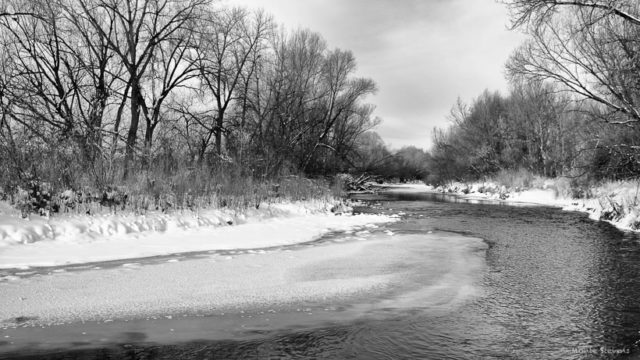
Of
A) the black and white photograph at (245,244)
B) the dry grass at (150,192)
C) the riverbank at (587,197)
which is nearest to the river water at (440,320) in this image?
the black and white photograph at (245,244)

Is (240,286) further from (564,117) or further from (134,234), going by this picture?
(564,117)

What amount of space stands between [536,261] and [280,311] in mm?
5680

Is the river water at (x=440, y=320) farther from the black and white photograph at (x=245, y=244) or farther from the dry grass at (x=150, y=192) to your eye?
the dry grass at (x=150, y=192)

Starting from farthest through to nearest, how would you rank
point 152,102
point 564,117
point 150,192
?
point 564,117
point 152,102
point 150,192

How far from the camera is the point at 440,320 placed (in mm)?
4996

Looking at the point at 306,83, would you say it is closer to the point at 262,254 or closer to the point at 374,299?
the point at 262,254

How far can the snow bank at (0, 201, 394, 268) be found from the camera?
7.71 meters

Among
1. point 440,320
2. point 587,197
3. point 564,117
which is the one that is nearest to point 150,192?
point 440,320

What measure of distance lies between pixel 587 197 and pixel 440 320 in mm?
22578

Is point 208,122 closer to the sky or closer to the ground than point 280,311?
closer to the sky

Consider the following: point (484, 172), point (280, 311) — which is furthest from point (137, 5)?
point (484, 172)

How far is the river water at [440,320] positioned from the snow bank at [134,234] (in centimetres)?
309

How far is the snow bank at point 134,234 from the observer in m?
7.71

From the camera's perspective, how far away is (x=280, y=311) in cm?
529
